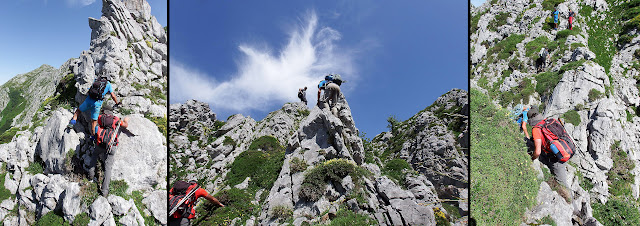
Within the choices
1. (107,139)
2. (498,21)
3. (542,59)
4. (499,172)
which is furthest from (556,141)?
(498,21)

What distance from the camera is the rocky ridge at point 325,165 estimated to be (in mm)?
8031

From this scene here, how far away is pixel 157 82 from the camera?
14094mm

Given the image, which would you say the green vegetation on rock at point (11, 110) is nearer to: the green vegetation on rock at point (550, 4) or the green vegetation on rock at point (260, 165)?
the green vegetation on rock at point (260, 165)

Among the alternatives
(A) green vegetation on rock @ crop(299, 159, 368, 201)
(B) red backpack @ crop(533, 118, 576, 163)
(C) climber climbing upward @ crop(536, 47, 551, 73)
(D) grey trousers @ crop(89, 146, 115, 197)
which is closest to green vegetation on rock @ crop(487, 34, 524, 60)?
(C) climber climbing upward @ crop(536, 47, 551, 73)

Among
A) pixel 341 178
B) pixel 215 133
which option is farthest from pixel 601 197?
pixel 215 133

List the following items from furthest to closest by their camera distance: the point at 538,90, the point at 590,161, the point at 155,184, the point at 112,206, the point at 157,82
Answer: the point at 157,82
the point at 538,90
the point at 590,161
the point at 155,184
the point at 112,206

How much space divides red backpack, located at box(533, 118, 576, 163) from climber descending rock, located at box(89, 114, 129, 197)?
14.8 metres

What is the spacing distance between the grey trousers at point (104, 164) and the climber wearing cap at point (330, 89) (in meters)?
8.70

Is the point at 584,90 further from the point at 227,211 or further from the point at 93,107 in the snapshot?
the point at 93,107

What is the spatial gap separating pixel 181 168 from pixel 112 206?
891 centimetres

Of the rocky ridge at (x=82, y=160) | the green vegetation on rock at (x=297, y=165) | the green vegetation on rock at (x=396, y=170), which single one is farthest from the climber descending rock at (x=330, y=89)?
the rocky ridge at (x=82, y=160)

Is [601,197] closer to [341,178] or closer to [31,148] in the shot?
[341,178]

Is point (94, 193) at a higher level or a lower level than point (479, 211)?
higher

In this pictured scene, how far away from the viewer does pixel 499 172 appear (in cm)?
729
